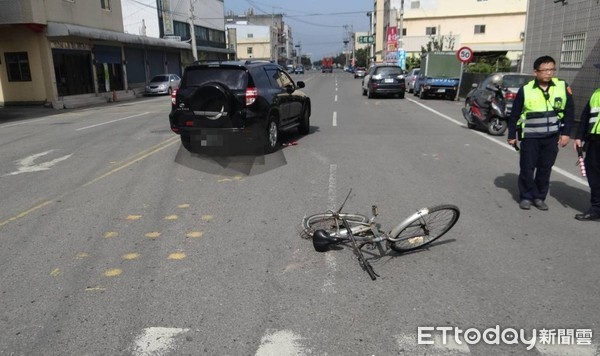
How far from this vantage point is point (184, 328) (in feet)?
11.3

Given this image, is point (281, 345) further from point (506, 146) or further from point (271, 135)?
point (506, 146)

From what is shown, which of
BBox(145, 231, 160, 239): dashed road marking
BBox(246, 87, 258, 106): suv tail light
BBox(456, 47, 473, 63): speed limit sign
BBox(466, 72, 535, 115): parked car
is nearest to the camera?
BBox(145, 231, 160, 239): dashed road marking

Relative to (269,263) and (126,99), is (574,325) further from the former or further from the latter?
(126,99)

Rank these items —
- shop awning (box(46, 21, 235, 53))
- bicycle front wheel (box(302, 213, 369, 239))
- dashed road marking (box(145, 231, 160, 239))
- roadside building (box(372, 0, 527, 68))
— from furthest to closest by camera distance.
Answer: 1. roadside building (box(372, 0, 527, 68))
2. shop awning (box(46, 21, 235, 53))
3. dashed road marking (box(145, 231, 160, 239))
4. bicycle front wheel (box(302, 213, 369, 239))

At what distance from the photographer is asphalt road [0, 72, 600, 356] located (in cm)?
337

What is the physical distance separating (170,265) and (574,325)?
3280 mm

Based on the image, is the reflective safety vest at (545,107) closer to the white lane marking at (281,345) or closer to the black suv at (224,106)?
the white lane marking at (281,345)

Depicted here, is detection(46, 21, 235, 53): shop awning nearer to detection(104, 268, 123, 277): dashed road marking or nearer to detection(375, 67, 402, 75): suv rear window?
detection(375, 67, 402, 75): suv rear window

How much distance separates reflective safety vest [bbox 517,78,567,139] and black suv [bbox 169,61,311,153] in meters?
4.80

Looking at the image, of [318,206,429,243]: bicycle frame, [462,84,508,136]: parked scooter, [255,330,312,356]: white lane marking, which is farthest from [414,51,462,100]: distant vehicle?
[255,330,312,356]: white lane marking

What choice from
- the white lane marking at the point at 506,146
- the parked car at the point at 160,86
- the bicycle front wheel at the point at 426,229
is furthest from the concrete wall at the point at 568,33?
the parked car at the point at 160,86

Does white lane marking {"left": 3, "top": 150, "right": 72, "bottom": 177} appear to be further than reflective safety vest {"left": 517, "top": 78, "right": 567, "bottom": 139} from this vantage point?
Yes

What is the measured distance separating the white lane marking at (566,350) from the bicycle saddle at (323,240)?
1.95 meters

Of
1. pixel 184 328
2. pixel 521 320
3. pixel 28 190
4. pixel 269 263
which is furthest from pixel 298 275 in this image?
pixel 28 190
